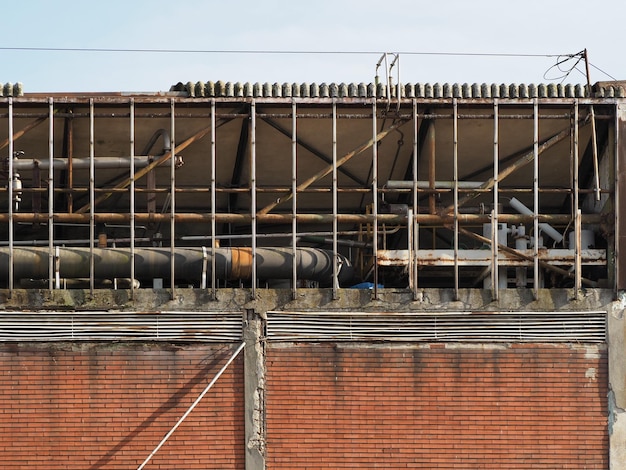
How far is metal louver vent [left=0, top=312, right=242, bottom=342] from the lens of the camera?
1424 cm

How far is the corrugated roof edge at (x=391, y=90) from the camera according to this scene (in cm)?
1515

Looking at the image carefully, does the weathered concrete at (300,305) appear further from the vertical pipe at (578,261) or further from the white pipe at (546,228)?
the white pipe at (546,228)

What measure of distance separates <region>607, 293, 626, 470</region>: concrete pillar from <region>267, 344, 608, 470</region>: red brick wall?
0.40 feet

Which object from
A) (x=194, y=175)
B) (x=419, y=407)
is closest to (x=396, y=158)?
(x=194, y=175)

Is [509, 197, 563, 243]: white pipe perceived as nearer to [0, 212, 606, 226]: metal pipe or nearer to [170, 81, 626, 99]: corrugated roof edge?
[0, 212, 606, 226]: metal pipe

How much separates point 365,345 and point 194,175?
4.81 meters

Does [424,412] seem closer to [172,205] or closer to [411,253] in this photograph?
[411,253]

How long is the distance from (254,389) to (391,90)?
5224 millimetres

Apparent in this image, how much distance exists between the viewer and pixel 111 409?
14.2 metres

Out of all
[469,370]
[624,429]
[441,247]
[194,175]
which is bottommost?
[624,429]

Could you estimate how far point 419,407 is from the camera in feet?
47.1

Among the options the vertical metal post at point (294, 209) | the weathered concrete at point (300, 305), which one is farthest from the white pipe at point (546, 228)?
the vertical metal post at point (294, 209)

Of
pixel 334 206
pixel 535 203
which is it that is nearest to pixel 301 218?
pixel 334 206

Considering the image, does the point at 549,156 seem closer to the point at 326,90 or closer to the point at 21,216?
the point at 326,90
